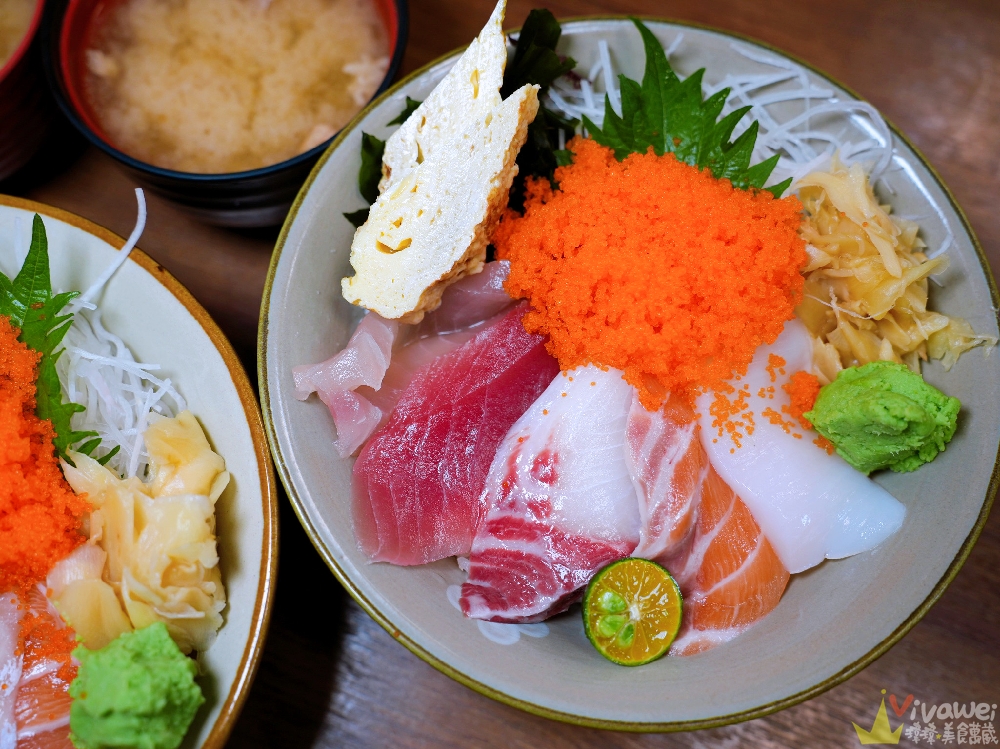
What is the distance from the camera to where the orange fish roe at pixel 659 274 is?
1.35m

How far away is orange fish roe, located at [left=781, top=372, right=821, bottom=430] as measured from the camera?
1.45 meters

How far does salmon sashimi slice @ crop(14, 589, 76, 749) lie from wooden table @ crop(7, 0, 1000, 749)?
0.41m

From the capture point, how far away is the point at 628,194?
1.43 m

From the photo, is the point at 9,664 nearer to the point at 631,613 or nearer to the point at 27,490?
the point at 27,490

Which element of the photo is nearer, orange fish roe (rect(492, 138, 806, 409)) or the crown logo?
A: orange fish roe (rect(492, 138, 806, 409))

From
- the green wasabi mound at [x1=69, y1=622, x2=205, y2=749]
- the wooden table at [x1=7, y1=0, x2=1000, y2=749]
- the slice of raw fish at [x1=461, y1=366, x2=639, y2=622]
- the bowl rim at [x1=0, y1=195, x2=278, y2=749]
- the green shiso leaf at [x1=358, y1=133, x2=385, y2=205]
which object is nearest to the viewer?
the green wasabi mound at [x1=69, y1=622, x2=205, y2=749]

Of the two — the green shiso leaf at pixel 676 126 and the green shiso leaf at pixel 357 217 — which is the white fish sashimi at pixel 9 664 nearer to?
the green shiso leaf at pixel 357 217

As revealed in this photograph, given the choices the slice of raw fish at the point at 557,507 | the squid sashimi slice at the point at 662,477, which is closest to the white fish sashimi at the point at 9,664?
the slice of raw fish at the point at 557,507

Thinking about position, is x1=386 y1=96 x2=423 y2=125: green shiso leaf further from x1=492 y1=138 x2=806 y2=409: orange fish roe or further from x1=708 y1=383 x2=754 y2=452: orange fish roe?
x1=708 y1=383 x2=754 y2=452: orange fish roe

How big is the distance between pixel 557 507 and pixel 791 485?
47 cm

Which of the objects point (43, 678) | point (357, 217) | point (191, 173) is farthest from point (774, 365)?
point (43, 678)

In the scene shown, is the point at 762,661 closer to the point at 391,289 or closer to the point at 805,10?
the point at 391,289

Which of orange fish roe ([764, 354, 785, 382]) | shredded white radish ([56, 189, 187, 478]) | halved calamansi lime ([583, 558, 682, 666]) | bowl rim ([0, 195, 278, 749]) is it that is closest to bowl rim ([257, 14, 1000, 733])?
bowl rim ([0, 195, 278, 749])

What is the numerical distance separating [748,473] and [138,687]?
1.17 meters
